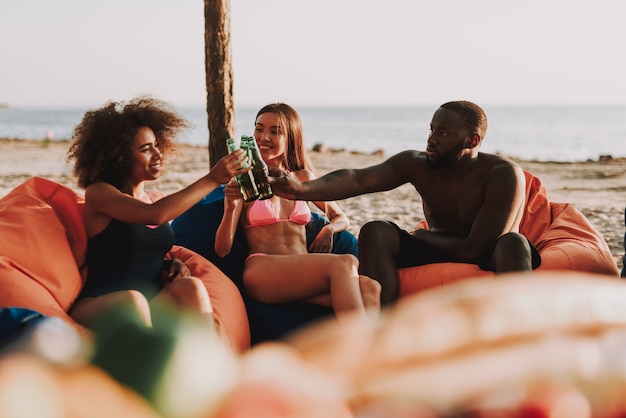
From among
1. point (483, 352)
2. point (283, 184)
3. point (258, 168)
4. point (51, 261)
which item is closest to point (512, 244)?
point (283, 184)

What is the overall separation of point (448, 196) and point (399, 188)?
250 inches

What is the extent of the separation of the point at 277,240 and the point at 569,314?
307 cm

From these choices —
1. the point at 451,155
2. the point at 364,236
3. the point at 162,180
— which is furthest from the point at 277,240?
the point at 162,180

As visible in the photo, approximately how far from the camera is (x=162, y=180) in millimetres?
10094

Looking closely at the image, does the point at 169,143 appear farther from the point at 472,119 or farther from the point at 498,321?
the point at 498,321

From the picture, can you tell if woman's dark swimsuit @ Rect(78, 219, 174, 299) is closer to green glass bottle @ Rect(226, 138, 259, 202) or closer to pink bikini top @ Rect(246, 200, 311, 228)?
green glass bottle @ Rect(226, 138, 259, 202)

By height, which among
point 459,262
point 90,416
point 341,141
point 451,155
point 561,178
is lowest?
point 341,141

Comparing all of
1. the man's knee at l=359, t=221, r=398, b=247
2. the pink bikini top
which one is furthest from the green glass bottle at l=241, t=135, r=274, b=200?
the man's knee at l=359, t=221, r=398, b=247

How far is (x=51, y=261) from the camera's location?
2.77 metres

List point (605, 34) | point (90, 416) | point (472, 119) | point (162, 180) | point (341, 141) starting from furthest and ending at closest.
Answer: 1. point (605, 34)
2. point (341, 141)
3. point (162, 180)
4. point (472, 119)
5. point (90, 416)

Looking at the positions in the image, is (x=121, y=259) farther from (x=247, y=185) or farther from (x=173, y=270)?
(x=247, y=185)

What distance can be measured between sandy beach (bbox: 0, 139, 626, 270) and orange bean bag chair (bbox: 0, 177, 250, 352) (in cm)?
54

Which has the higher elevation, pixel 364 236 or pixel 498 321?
pixel 498 321

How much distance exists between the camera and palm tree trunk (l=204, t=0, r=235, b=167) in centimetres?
535
